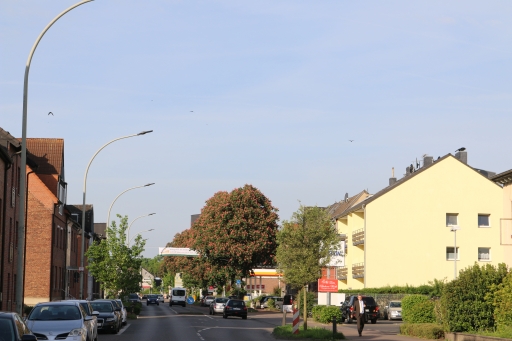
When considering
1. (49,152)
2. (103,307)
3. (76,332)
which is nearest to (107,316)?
(103,307)

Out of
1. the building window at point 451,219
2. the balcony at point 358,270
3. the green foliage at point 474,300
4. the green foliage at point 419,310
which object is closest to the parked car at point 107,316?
the green foliage at point 419,310

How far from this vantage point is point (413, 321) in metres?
34.4

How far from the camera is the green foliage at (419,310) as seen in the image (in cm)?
3422

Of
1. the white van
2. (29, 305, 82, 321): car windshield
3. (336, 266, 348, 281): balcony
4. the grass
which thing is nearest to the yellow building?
(336, 266, 348, 281): balcony

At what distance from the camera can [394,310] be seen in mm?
52250

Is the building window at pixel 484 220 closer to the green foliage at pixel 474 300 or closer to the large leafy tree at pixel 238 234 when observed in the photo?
the large leafy tree at pixel 238 234

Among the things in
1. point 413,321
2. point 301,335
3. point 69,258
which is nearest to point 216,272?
point 69,258

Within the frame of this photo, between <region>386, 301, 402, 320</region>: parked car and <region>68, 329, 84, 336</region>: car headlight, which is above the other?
<region>68, 329, 84, 336</region>: car headlight

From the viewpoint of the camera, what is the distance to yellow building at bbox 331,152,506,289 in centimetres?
6216

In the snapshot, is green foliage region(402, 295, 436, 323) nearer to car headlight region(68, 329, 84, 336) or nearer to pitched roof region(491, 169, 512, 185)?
pitched roof region(491, 169, 512, 185)

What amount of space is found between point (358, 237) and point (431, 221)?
6618 millimetres

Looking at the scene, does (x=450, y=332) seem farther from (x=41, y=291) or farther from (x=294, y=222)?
(x=41, y=291)

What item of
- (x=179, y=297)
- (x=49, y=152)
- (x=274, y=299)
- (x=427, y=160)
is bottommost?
(x=179, y=297)

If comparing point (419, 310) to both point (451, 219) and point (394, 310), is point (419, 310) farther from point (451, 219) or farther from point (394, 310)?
point (451, 219)
